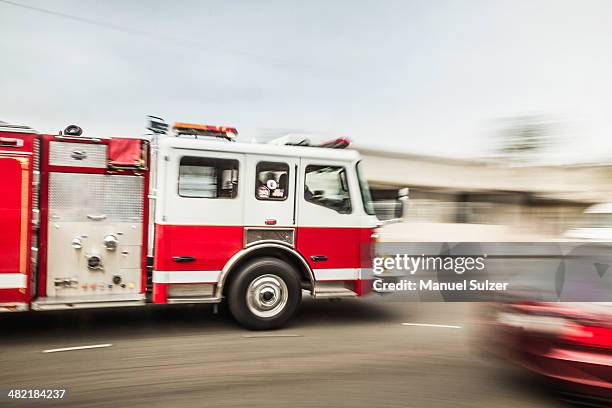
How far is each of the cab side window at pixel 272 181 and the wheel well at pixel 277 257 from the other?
2.34 feet

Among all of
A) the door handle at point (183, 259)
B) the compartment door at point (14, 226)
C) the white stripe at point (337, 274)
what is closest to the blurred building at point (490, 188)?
the white stripe at point (337, 274)

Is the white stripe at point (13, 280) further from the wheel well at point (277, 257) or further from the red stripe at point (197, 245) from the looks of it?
the wheel well at point (277, 257)

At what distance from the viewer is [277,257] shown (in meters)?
6.82

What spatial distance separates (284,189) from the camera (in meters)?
6.72

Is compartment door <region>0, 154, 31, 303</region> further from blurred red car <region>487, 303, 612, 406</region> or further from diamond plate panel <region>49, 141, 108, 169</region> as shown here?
blurred red car <region>487, 303, 612, 406</region>

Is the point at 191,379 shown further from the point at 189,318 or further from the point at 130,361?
the point at 189,318

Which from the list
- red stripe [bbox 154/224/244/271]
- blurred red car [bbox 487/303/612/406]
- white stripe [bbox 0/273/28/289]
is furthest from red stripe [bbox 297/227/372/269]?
white stripe [bbox 0/273/28/289]

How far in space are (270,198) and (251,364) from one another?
2.31 meters

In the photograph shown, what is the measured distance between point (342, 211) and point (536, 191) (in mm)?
33386

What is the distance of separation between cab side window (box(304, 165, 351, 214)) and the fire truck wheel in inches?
40.8

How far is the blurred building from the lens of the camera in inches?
1041

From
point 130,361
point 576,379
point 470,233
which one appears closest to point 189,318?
point 130,361

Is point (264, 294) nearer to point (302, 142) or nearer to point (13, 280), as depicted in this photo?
point (302, 142)

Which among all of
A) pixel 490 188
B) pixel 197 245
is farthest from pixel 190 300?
pixel 490 188
